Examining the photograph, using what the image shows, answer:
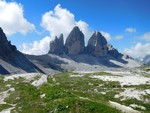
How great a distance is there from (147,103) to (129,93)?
25.0ft

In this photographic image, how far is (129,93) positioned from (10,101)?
25.7m

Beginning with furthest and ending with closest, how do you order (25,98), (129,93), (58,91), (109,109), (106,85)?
(106,85)
(129,93)
(25,98)
(58,91)
(109,109)

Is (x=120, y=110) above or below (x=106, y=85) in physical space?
below

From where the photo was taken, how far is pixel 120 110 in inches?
1656

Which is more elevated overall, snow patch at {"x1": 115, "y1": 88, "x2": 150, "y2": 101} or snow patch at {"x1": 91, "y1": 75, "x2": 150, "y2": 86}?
snow patch at {"x1": 91, "y1": 75, "x2": 150, "y2": 86}

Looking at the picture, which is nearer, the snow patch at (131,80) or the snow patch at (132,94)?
the snow patch at (132,94)

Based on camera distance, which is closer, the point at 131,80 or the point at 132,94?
the point at 132,94

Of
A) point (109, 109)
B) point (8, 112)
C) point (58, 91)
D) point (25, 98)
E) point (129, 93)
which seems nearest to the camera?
point (109, 109)

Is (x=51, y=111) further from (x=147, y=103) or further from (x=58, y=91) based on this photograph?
(x=147, y=103)

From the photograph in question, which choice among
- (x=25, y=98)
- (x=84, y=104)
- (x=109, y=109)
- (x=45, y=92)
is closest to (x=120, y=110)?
(x=109, y=109)

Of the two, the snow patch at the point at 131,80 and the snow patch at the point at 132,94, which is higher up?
the snow patch at the point at 131,80

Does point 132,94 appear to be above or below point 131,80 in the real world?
below

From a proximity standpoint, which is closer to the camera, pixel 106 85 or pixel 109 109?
pixel 109 109

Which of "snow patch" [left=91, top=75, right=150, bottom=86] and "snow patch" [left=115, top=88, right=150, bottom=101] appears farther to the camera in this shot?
"snow patch" [left=91, top=75, right=150, bottom=86]
